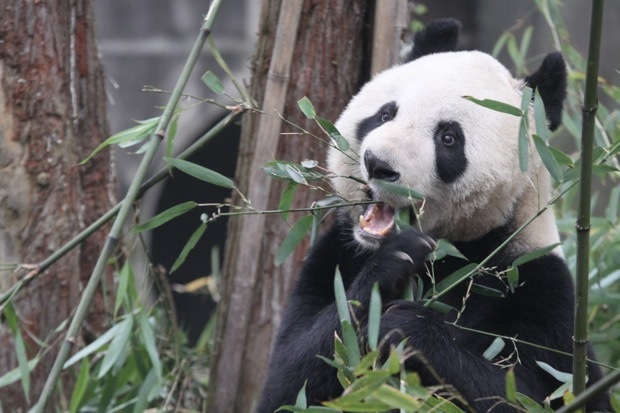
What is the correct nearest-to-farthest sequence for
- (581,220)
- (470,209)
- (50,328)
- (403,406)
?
(403,406)
(581,220)
(470,209)
(50,328)

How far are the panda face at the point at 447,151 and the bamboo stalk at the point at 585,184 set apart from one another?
2.10ft

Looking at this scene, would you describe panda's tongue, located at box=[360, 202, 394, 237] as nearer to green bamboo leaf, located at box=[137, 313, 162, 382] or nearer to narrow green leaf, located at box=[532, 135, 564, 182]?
narrow green leaf, located at box=[532, 135, 564, 182]

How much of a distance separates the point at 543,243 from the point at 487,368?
44cm

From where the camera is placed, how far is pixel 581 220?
1673 millimetres

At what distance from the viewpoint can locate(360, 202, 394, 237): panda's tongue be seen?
93.7 inches

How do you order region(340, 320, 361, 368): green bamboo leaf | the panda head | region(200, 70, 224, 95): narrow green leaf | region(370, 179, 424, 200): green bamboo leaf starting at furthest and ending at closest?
region(200, 70, 224, 95): narrow green leaf
the panda head
region(370, 179, 424, 200): green bamboo leaf
region(340, 320, 361, 368): green bamboo leaf

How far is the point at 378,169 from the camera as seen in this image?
221 cm

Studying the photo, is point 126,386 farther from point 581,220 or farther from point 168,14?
point 168,14

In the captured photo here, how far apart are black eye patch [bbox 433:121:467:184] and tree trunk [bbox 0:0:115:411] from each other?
146 cm

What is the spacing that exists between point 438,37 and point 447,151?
0.50m

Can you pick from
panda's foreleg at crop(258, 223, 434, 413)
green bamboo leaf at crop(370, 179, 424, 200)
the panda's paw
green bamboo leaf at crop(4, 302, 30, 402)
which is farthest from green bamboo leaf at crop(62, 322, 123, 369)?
green bamboo leaf at crop(370, 179, 424, 200)

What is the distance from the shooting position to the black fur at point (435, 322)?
2.21 m

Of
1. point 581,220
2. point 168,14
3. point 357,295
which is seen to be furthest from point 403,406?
point 168,14

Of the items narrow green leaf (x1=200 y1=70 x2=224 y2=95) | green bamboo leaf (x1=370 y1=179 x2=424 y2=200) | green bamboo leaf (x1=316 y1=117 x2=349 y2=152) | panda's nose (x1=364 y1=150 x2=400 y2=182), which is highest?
narrow green leaf (x1=200 y1=70 x2=224 y2=95)
